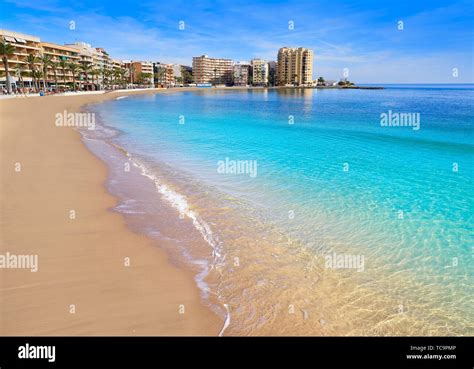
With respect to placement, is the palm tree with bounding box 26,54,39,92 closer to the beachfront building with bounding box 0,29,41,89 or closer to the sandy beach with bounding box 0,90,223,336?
the beachfront building with bounding box 0,29,41,89

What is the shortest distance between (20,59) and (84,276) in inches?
4522

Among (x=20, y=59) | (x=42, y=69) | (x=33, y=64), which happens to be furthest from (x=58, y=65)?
(x=33, y=64)

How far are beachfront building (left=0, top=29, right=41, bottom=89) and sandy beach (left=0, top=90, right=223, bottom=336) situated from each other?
91887 millimetres

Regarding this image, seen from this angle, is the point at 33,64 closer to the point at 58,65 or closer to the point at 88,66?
the point at 58,65

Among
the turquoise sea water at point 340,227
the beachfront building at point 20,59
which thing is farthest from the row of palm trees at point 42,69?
the turquoise sea water at point 340,227

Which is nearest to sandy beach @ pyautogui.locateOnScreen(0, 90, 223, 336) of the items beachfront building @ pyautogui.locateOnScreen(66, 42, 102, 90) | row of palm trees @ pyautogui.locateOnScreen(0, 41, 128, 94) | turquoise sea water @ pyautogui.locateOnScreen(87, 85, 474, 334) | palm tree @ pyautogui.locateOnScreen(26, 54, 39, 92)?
turquoise sea water @ pyautogui.locateOnScreen(87, 85, 474, 334)

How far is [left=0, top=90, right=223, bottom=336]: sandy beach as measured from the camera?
15.6ft

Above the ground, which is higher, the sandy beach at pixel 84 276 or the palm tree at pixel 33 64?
the palm tree at pixel 33 64

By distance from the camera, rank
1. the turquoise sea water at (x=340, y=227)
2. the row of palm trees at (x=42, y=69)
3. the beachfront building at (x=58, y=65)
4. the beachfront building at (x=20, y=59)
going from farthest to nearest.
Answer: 1. the beachfront building at (x=58, y=65)
2. the beachfront building at (x=20, y=59)
3. the row of palm trees at (x=42, y=69)
4. the turquoise sea water at (x=340, y=227)

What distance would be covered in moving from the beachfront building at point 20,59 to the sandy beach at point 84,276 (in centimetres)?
9189

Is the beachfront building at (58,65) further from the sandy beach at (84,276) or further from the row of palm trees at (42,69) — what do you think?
the sandy beach at (84,276)

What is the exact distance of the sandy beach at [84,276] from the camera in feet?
15.6

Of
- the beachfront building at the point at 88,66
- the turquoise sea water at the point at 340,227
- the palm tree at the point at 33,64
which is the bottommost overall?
the turquoise sea water at the point at 340,227
